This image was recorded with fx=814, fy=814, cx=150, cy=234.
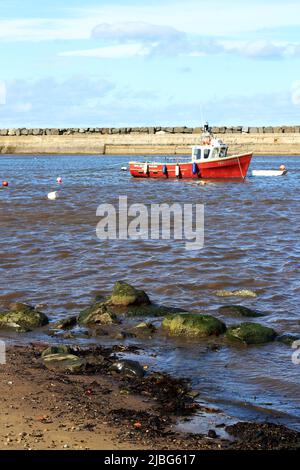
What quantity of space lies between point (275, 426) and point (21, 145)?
3162 inches

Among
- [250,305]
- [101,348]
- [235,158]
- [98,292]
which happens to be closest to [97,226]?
[98,292]

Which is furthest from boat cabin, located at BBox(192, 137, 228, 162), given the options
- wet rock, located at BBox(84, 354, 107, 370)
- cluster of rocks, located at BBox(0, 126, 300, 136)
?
cluster of rocks, located at BBox(0, 126, 300, 136)

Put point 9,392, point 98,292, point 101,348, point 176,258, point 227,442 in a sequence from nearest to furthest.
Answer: point 227,442 → point 9,392 → point 101,348 → point 98,292 → point 176,258

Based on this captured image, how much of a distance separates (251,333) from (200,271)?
192 inches

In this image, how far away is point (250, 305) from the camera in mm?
12422

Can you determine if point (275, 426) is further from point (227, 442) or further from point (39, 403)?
point (39, 403)

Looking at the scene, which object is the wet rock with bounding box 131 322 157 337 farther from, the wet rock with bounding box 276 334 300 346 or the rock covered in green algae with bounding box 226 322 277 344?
the wet rock with bounding box 276 334 300 346

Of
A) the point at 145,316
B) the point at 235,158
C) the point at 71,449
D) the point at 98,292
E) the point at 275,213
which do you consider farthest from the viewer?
the point at 235,158

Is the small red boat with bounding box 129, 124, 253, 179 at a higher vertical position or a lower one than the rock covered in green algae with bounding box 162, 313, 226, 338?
higher

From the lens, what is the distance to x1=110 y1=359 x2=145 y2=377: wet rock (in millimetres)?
8723

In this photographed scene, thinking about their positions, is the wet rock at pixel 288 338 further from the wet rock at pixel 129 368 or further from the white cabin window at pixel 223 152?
the white cabin window at pixel 223 152

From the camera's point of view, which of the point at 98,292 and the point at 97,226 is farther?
the point at 97,226

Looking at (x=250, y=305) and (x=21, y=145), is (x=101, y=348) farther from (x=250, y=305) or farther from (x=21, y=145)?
(x=21, y=145)

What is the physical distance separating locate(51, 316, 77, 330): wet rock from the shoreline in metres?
2.23
